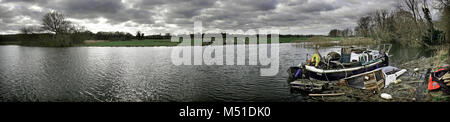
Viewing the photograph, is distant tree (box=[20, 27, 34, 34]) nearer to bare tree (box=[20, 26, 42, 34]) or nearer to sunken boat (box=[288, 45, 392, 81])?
bare tree (box=[20, 26, 42, 34])

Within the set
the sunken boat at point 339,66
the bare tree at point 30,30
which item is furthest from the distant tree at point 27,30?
the sunken boat at point 339,66

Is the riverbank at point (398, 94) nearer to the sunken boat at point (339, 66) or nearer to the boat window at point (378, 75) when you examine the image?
the boat window at point (378, 75)

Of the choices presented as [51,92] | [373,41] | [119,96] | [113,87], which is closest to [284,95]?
[119,96]

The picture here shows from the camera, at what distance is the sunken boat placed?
53.2 feet

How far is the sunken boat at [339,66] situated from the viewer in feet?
53.2

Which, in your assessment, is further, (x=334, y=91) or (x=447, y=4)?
(x=447, y=4)

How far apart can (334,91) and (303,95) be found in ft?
7.21

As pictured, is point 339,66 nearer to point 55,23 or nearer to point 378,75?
point 378,75

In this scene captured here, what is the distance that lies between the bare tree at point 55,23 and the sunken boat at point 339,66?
71.9 metres

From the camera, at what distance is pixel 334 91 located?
13.7 metres

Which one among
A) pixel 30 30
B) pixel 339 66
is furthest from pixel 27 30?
pixel 339 66

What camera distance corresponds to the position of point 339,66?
688 inches

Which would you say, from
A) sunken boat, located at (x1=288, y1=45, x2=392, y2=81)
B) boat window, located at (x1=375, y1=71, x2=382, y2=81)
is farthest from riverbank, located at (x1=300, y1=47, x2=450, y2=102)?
sunken boat, located at (x1=288, y1=45, x2=392, y2=81)

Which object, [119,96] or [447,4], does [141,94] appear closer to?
[119,96]
